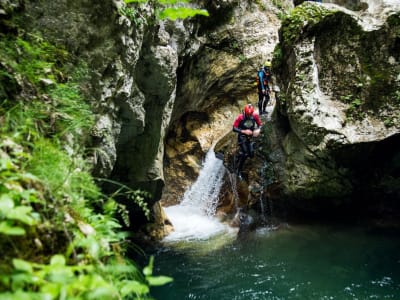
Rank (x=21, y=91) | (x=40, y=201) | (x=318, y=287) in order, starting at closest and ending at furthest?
(x=40, y=201) → (x=21, y=91) → (x=318, y=287)

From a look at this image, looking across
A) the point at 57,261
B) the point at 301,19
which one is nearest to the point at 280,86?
the point at 301,19

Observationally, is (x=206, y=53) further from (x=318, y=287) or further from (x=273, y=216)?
(x=318, y=287)

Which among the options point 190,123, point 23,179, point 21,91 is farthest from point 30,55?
point 190,123

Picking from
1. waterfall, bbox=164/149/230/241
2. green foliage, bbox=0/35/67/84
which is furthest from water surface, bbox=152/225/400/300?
green foliage, bbox=0/35/67/84

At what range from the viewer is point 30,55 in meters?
3.29

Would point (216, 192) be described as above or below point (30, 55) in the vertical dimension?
below

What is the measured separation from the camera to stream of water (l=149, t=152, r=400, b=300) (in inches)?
256

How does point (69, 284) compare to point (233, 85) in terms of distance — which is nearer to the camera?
point (69, 284)

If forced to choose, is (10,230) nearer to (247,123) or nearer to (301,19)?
(247,123)

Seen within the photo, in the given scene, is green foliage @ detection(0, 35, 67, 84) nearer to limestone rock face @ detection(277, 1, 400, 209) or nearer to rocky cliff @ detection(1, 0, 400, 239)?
rocky cliff @ detection(1, 0, 400, 239)

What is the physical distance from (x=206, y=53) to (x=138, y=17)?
8.05 m

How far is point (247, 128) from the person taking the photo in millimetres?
9883

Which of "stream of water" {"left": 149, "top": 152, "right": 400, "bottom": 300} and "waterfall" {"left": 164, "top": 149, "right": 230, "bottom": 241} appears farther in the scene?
"waterfall" {"left": 164, "top": 149, "right": 230, "bottom": 241}

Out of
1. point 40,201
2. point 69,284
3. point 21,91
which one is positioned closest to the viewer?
point 69,284
